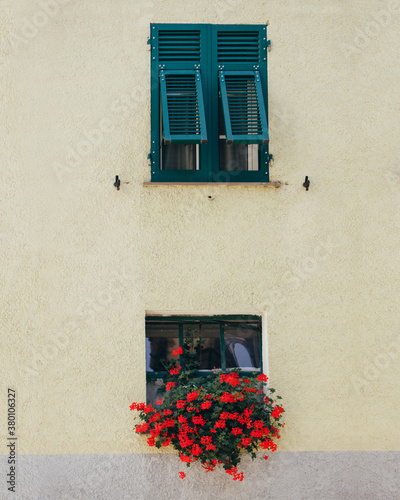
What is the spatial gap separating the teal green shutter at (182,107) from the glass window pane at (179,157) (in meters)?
0.34

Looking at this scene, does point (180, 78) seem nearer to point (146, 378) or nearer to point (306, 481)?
point (146, 378)

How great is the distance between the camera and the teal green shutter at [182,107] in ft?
18.0

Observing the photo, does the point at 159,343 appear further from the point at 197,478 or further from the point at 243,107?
the point at 243,107

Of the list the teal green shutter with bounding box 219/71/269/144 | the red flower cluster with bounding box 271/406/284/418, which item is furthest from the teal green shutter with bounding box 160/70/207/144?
the red flower cluster with bounding box 271/406/284/418

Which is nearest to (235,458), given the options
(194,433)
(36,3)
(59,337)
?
(194,433)

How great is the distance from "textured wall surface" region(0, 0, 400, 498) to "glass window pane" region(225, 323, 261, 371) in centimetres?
20

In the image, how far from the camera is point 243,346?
5.79 m

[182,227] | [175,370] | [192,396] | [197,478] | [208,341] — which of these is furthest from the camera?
[208,341]

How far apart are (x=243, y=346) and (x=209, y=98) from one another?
256 cm

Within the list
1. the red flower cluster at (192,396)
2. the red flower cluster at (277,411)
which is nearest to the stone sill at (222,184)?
the red flower cluster at (192,396)

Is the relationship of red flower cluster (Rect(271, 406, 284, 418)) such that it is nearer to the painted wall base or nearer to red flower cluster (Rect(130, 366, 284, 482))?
red flower cluster (Rect(130, 366, 284, 482))

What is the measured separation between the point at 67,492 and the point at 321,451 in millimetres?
2423

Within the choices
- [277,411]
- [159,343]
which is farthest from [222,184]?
[277,411]

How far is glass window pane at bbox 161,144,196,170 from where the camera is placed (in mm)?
5945
